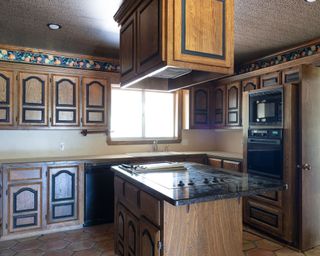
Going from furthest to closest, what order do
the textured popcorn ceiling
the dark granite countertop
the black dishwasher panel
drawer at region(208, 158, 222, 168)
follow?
1. drawer at region(208, 158, 222, 168)
2. the black dishwasher panel
3. the textured popcorn ceiling
4. the dark granite countertop

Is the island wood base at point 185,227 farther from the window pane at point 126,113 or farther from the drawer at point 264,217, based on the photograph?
the window pane at point 126,113

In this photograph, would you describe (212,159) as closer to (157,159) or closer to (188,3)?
(157,159)

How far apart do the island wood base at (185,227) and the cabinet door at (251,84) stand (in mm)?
2257

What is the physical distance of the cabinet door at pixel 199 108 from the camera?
457cm

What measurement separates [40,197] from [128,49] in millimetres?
2251

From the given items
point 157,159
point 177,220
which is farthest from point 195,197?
point 157,159

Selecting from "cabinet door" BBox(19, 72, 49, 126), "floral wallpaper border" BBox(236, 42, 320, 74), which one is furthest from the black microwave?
"cabinet door" BBox(19, 72, 49, 126)

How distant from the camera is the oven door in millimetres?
3063

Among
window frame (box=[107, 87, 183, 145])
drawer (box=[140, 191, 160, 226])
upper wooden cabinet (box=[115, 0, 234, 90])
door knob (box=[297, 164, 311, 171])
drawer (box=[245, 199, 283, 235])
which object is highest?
upper wooden cabinet (box=[115, 0, 234, 90])

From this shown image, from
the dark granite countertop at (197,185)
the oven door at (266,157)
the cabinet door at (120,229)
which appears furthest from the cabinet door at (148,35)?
the oven door at (266,157)

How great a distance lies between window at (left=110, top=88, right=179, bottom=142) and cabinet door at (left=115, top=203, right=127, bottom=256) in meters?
1.77

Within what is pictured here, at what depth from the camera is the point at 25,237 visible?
129 inches

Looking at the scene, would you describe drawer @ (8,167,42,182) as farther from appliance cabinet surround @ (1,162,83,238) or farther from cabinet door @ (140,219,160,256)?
cabinet door @ (140,219,160,256)

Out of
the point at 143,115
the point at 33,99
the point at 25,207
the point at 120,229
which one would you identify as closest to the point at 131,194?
the point at 120,229
